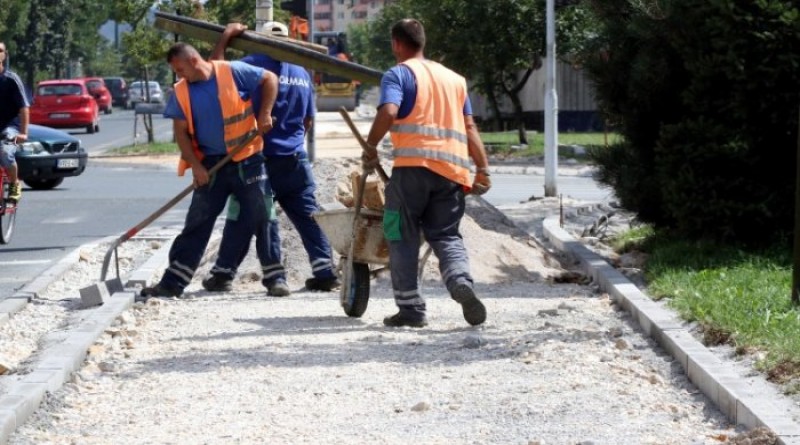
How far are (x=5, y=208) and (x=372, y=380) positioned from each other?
8136 mm

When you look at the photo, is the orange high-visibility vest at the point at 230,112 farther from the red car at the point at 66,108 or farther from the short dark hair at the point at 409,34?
the red car at the point at 66,108

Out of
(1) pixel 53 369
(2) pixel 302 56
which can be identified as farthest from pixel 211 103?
(1) pixel 53 369

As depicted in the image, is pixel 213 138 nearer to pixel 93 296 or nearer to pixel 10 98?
pixel 93 296

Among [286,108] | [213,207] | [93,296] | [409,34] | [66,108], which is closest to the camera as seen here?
[409,34]

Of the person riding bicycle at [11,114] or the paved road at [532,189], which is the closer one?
the person riding bicycle at [11,114]

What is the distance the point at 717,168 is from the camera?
38.8ft

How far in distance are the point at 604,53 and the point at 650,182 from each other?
127cm

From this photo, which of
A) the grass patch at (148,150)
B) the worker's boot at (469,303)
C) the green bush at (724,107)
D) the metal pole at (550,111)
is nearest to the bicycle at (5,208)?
the green bush at (724,107)

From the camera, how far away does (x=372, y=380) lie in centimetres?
768

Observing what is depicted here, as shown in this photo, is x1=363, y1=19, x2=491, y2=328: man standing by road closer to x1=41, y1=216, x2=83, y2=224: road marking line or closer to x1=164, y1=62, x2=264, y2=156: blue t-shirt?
x1=164, y1=62, x2=264, y2=156: blue t-shirt

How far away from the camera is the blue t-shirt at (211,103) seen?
10742mm

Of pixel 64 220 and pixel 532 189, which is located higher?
pixel 64 220

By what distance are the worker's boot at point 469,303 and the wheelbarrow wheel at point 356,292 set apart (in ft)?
2.60

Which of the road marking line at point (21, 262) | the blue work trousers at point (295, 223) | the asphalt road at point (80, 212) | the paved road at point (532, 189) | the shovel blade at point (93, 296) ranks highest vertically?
the blue work trousers at point (295, 223)
